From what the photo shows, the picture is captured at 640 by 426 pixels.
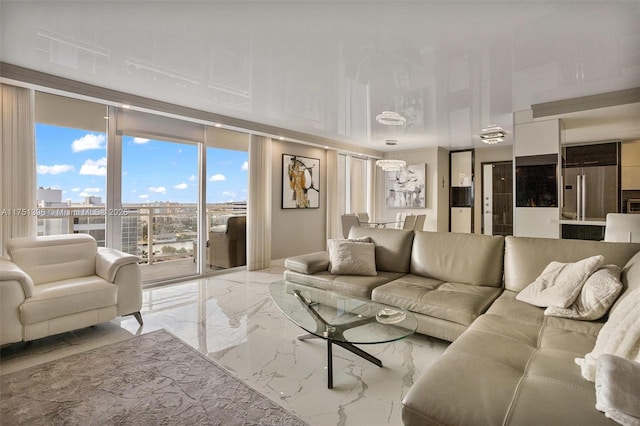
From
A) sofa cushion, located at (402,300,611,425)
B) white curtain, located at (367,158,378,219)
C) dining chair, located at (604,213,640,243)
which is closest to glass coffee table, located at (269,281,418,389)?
sofa cushion, located at (402,300,611,425)

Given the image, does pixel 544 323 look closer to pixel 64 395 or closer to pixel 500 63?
pixel 500 63

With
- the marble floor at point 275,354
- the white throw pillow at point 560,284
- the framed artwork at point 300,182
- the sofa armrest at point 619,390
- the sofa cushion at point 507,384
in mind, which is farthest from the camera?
the framed artwork at point 300,182

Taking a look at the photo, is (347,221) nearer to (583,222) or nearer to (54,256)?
(583,222)

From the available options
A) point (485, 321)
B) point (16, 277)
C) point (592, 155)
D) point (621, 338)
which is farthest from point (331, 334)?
point (592, 155)

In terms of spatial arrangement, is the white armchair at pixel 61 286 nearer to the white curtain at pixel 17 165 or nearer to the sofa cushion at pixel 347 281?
the white curtain at pixel 17 165

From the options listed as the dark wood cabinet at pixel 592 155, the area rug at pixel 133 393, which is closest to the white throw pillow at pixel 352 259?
the area rug at pixel 133 393

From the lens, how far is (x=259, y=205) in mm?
5652

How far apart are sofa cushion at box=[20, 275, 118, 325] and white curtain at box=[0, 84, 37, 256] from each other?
93 cm

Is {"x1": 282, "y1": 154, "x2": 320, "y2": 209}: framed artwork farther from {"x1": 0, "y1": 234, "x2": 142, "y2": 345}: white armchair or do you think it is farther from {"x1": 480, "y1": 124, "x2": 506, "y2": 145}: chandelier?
{"x1": 0, "y1": 234, "x2": 142, "y2": 345}: white armchair

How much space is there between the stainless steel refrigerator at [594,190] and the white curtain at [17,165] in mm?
8406

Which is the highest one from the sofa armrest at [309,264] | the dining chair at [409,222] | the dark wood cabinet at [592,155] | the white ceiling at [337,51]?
the white ceiling at [337,51]

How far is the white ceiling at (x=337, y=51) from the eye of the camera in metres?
2.25

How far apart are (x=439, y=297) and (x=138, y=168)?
13.3 feet

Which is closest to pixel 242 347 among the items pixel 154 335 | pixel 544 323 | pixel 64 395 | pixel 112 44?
pixel 154 335
